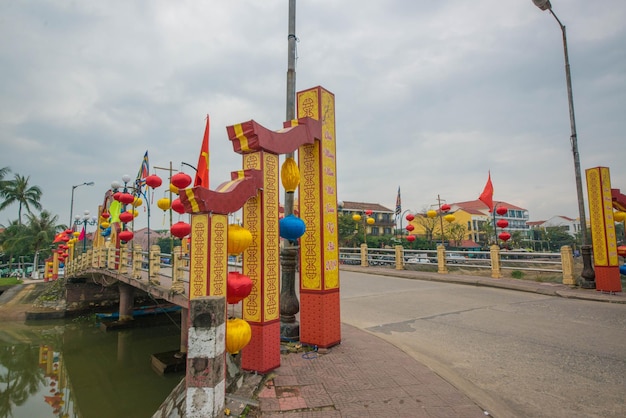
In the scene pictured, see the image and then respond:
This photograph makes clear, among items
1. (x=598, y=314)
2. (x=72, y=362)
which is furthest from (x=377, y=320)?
(x=72, y=362)

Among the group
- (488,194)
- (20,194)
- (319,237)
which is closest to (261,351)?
(319,237)

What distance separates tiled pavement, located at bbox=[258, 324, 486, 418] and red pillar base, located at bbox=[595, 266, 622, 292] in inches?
312

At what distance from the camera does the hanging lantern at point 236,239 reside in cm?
389

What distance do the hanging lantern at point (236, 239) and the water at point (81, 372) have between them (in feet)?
22.5

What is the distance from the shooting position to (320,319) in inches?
204

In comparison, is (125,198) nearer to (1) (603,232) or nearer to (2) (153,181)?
(2) (153,181)

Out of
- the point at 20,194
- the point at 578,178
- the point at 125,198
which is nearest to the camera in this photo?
the point at 578,178

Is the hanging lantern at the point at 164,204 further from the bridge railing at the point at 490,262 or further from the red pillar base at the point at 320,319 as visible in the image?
the bridge railing at the point at 490,262

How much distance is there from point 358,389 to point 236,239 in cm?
210

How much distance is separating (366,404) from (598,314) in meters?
6.47

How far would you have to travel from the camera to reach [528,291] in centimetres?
1011

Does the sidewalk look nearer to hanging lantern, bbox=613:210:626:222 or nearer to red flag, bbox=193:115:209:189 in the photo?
red flag, bbox=193:115:209:189

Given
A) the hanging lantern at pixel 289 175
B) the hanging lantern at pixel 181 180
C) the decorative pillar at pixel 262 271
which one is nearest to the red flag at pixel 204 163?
the decorative pillar at pixel 262 271

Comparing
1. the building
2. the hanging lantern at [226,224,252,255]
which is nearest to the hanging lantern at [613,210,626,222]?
the hanging lantern at [226,224,252,255]
